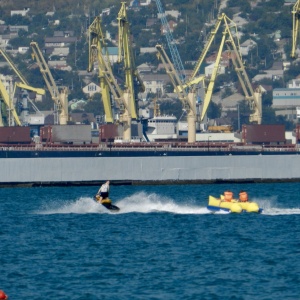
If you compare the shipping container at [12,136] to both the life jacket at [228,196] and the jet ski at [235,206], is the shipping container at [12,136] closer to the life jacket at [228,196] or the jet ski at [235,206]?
the jet ski at [235,206]

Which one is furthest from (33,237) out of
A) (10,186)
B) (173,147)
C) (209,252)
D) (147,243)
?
(173,147)

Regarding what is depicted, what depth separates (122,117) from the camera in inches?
4208

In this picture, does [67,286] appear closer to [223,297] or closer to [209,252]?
[223,297]

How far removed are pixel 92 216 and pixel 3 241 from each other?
9641mm

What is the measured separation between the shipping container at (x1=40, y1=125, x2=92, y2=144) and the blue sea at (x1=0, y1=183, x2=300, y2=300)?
41.3 metres

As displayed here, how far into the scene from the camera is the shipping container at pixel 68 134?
107 m

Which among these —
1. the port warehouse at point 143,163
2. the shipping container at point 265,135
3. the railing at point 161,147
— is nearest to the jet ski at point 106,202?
the port warehouse at point 143,163

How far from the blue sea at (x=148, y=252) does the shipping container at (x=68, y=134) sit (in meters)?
41.3

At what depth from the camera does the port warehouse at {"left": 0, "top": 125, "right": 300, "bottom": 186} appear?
Result: 327ft

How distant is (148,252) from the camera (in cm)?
4441

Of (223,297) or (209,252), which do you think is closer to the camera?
(223,297)

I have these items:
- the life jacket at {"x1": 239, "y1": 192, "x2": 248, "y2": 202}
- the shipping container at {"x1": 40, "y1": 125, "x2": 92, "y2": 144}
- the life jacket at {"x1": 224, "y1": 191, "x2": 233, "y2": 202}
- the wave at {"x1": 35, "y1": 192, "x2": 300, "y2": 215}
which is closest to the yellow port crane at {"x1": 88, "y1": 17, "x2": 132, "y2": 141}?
the shipping container at {"x1": 40, "y1": 125, "x2": 92, "y2": 144}

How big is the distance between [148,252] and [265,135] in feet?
205

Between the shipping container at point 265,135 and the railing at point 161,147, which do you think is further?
the shipping container at point 265,135
